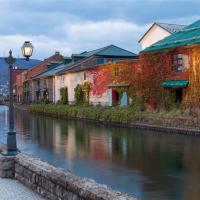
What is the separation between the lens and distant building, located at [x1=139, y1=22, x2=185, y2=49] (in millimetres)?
53741

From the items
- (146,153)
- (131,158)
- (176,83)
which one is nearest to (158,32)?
(176,83)

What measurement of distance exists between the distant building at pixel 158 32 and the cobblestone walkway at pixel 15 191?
44.3 metres

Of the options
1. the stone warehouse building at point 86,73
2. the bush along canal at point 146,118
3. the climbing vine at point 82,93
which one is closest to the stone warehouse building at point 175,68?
the bush along canal at point 146,118

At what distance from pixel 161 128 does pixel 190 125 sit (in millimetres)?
2685

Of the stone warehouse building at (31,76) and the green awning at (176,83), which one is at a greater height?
the stone warehouse building at (31,76)

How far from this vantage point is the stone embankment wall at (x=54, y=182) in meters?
7.01

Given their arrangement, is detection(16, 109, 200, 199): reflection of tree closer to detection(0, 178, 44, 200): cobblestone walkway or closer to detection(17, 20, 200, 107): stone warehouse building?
detection(0, 178, 44, 200): cobblestone walkway

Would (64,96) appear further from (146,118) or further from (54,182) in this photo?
(54,182)

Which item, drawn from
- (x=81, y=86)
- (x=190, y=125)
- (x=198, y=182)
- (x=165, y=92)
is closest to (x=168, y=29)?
(x=81, y=86)

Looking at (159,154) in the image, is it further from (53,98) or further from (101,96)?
(53,98)

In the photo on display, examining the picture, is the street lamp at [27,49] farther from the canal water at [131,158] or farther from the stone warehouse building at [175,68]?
the stone warehouse building at [175,68]

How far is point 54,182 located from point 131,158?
10.1 meters

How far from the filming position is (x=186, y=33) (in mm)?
37344

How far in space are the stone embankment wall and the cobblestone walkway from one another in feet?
0.40
